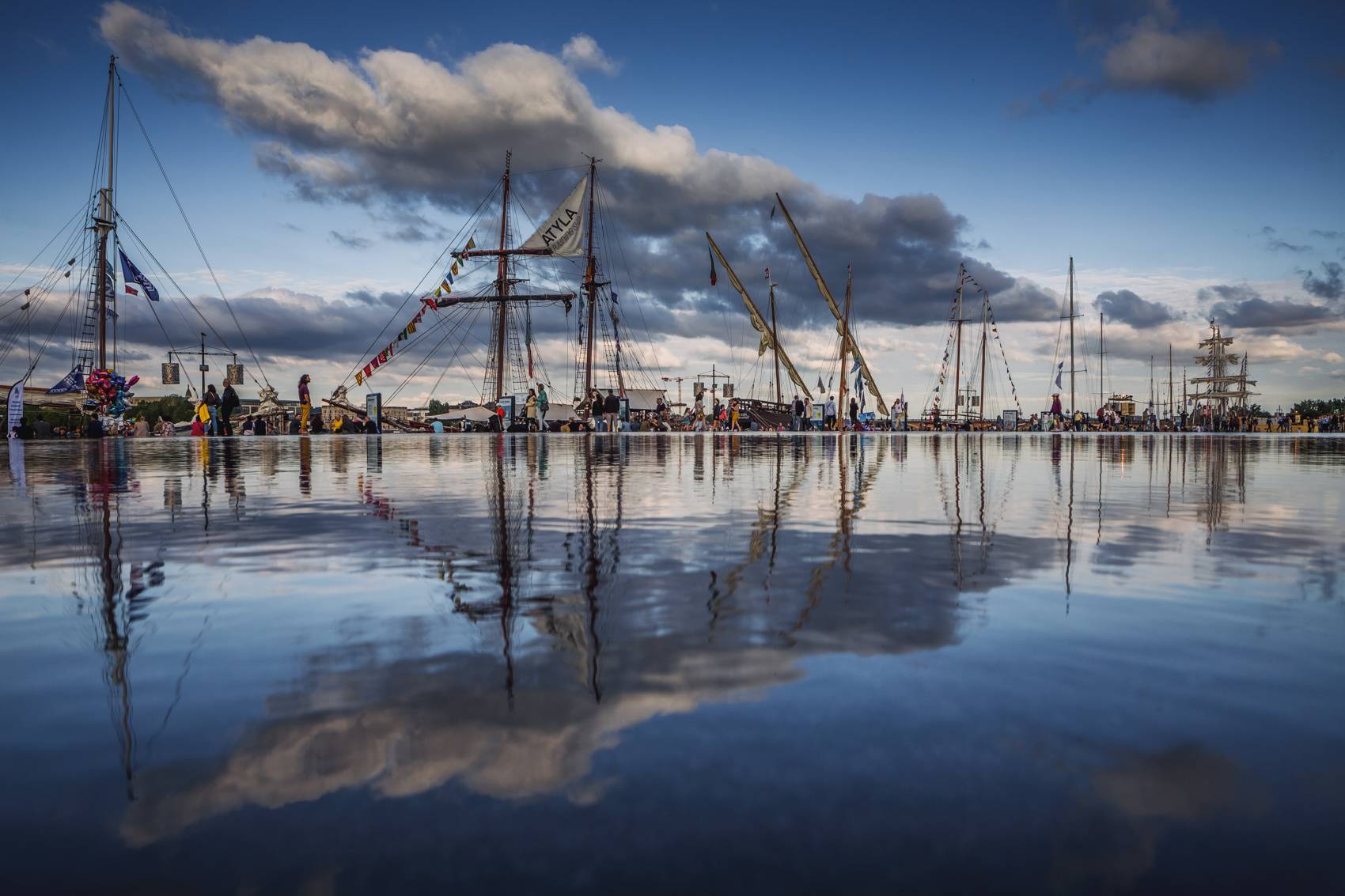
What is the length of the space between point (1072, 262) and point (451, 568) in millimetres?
77849

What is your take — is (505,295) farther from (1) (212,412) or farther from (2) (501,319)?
(1) (212,412)

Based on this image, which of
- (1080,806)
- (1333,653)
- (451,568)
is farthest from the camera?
(451,568)

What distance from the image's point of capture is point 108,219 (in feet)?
156

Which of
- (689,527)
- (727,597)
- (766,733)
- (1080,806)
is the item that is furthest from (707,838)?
(689,527)

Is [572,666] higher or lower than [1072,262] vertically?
lower

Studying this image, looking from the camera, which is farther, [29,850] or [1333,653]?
[1333,653]

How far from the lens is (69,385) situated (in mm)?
52281

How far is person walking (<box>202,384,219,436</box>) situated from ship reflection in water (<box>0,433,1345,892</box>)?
35.5 meters

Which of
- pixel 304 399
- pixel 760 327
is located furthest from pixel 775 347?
pixel 304 399

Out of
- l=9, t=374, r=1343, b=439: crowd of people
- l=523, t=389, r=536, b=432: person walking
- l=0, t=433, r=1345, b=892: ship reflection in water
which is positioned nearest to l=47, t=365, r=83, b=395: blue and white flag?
l=9, t=374, r=1343, b=439: crowd of people

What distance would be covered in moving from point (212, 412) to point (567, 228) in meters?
29.6

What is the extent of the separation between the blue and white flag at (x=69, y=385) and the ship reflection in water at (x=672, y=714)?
55.1m

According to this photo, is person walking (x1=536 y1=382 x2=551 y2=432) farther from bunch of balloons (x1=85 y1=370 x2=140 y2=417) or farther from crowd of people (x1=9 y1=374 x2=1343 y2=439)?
bunch of balloons (x1=85 y1=370 x2=140 y2=417)

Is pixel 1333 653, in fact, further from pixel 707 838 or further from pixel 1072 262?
pixel 1072 262
